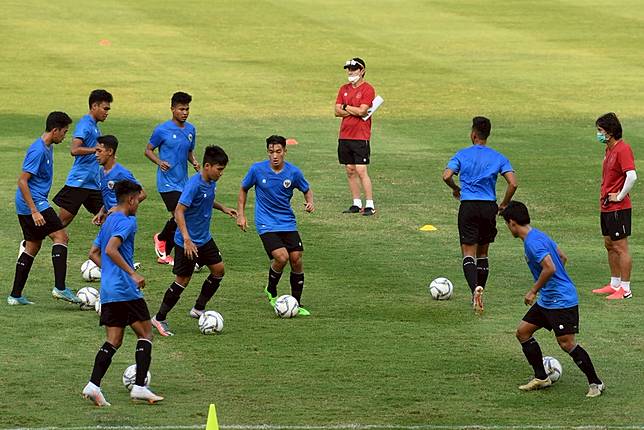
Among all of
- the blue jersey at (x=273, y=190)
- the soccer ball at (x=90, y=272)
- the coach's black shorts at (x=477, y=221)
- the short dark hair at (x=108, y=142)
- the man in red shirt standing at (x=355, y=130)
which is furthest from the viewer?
the man in red shirt standing at (x=355, y=130)

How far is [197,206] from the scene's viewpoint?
598 inches

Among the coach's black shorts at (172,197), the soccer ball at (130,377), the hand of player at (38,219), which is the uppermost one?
the coach's black shorts at (172,197)

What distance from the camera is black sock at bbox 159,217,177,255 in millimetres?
18369

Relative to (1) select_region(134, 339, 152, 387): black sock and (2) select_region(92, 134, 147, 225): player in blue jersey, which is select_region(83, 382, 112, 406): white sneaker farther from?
(2) select_region(92, 134, 147, 225): player in blue jersey

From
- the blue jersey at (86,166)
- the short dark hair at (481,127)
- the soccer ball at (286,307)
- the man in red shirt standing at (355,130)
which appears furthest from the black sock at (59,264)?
the man in red shirt standing at (355,130)

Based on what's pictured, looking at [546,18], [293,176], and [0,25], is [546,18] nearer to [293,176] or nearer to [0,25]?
[0,25]

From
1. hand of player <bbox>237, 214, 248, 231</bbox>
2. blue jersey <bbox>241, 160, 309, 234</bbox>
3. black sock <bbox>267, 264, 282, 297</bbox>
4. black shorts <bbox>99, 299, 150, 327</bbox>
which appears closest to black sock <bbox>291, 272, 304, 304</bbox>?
black sock <bbox>267, 264, 282, 297</bbox>

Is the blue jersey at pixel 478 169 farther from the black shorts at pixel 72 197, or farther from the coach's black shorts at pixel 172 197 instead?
the black shorts at pixel 72 197

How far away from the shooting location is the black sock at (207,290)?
15.5 m

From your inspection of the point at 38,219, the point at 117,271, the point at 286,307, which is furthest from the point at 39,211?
the point at 117,271

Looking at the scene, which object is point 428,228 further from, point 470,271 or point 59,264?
point 59,264

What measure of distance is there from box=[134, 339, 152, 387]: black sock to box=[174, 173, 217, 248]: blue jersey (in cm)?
287

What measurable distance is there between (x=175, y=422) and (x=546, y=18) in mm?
38412

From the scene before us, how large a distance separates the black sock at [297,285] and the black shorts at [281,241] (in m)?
0.32
